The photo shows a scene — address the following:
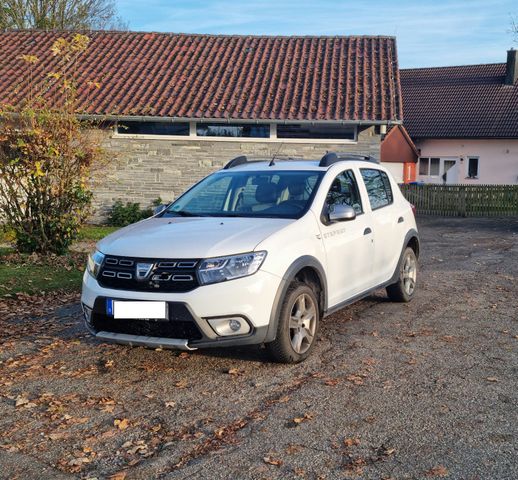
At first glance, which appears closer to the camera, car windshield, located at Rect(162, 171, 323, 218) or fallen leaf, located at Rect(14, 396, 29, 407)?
fallen leaf, located at Rect(14, 396, 29, 407)

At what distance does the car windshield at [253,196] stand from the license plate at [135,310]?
1407mm

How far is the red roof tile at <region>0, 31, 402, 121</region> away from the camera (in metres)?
17.9

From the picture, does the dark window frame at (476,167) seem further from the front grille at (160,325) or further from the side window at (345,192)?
the front grille at (160,325)

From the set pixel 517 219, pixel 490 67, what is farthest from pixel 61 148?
pixel 490 67

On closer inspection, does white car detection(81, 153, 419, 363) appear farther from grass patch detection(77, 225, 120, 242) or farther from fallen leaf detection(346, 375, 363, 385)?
grass patch detection(77, 225, 120, 242)

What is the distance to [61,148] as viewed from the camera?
10.6 meters

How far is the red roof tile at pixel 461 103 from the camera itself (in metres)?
34.8

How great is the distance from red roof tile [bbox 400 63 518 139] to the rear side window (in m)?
28.0

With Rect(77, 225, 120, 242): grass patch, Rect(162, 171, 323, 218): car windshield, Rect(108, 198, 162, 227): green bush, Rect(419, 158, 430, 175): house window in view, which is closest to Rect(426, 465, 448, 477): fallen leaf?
Rect(162, 171, 323, 218): car windshield

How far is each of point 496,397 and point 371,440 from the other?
128 cm

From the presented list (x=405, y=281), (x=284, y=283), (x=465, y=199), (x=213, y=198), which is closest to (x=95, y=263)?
(x=213, y=198)

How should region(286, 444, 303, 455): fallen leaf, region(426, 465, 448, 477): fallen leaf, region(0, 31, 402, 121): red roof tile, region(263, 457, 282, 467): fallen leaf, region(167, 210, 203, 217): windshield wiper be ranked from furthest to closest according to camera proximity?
1. region(0, 31, 402, 121): red roof tile
2. region(167, 210, 203, 217): windshield wiper
3. region(286, 444, 303, 455): fallen leaf
4. region(263, 457, 282, 467): fallen leaf
5. region(426, 465, 448, 477): fallen leaf

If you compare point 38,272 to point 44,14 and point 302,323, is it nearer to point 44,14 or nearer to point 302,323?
point 302,323

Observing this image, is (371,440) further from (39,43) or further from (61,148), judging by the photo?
(39,43)
